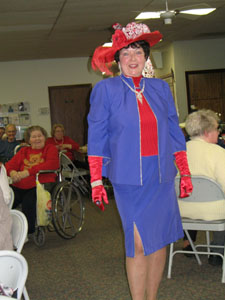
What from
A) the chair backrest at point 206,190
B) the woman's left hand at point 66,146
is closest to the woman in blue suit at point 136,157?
the chair backrest at point 206,190

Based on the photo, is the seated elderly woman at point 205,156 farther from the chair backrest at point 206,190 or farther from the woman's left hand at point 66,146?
the woman's left hand at point 66,146

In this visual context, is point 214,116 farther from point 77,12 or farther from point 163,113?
point 77,12

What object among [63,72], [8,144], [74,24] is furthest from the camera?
[63,72]

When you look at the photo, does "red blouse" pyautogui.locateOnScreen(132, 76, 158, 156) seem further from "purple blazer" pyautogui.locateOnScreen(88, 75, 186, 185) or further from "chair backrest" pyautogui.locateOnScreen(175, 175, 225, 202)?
"chair backrest" pyautogui.locateOnScreen(175, 175, 225, 202)

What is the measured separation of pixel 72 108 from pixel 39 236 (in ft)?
22.6

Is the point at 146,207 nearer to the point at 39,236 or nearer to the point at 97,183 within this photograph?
the point at 97,183

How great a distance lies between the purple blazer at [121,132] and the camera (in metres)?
1.97

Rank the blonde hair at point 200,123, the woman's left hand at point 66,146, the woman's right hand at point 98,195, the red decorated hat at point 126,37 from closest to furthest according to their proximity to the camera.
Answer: the woman's right hand at point 98,195
the red decorated hat at point 126,37
the blonde hair at point 200,123
the woman's left hand at point 66,146

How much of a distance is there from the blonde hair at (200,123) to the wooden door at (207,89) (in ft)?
21.6

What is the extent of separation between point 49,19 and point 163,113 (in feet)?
15.5

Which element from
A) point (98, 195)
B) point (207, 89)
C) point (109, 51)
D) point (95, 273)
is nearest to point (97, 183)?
point (98, 195)

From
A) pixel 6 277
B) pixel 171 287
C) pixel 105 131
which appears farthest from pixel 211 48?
pixel 6 277

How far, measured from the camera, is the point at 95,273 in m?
3.37

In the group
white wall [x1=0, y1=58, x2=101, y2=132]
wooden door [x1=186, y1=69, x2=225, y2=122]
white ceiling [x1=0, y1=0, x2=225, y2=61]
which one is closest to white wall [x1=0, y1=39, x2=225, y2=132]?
white wall [x1=0, y1=58, x2=101, y2=132]
